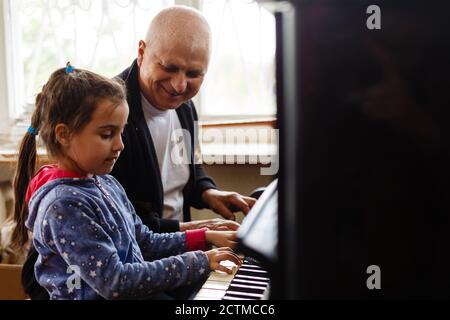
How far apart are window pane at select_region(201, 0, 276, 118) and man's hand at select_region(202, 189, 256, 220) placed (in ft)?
2.39

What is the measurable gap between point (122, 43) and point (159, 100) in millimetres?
899

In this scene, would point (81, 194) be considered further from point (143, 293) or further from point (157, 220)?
point (157, 220)

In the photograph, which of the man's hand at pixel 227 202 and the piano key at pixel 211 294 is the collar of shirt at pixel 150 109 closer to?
the man's hand at pixel 227 202

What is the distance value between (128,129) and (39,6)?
127cm

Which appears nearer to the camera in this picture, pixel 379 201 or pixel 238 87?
pixel 379 201

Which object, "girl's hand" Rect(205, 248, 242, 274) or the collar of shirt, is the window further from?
"girl's hand" Rect(205, 248, 242, 274)

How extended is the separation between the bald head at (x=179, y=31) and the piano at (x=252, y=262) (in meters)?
0.63

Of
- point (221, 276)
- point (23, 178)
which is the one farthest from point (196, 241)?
point (23, 178)

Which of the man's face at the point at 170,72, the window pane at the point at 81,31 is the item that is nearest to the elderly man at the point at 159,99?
the man's face at the point at 170,72

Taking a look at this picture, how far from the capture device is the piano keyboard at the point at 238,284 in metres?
0.89

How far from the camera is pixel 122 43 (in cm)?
237

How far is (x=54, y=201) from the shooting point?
97cm

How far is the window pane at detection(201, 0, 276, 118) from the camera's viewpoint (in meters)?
2.26
